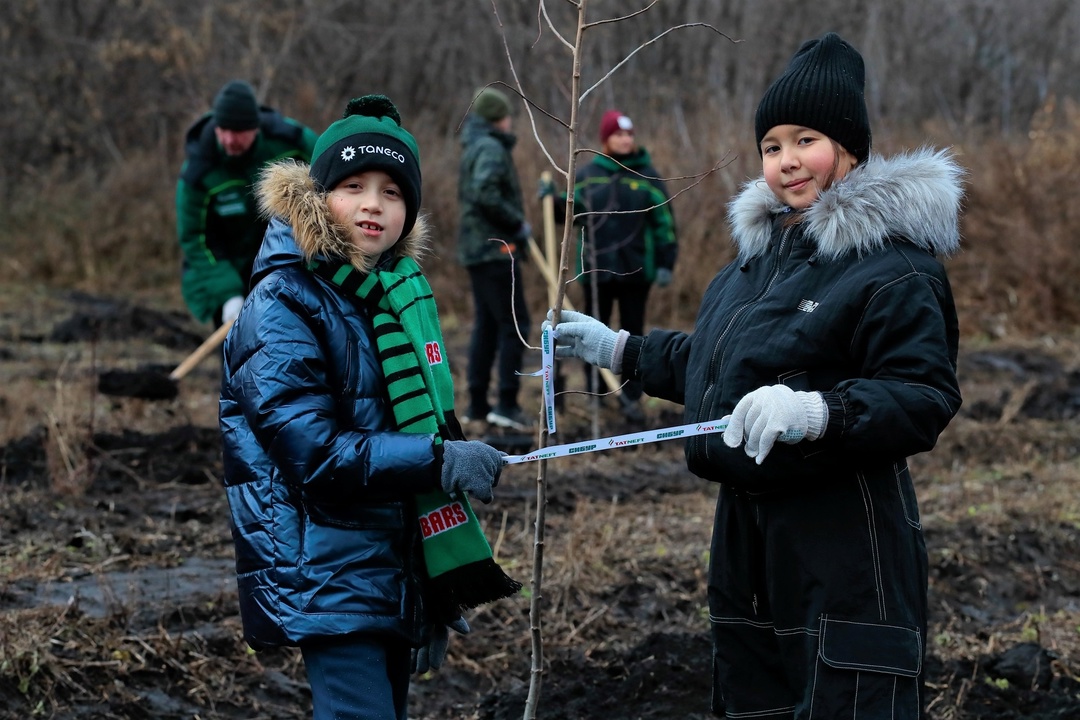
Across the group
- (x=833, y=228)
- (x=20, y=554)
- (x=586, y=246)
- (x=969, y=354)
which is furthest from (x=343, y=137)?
(x=969, y=354)

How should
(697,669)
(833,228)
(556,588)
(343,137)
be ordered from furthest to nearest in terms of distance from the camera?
(556,588), (697,669), (343,137), (833,228)

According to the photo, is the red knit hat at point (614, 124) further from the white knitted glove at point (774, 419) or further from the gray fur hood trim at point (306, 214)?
the white knitted glove at point (774, 419)

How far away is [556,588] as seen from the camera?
17.1 feet

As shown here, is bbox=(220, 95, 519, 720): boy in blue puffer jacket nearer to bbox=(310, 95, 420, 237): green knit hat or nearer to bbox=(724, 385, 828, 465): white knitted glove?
bbox=(310, 95, 420, 237): green knit hat

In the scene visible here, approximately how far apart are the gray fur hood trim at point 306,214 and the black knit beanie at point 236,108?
13.1ft

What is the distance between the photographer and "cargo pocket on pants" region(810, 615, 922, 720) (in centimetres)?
257

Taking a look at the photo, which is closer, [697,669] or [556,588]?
[697,669]

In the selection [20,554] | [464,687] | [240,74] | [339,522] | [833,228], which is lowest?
[464,687]

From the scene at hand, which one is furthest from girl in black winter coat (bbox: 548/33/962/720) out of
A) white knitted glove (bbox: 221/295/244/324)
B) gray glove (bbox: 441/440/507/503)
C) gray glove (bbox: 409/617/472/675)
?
white knitted glove (bbox: 221/295/244/324)

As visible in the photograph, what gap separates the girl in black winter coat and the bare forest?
12.2 inches

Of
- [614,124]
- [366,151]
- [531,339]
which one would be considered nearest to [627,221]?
[614,124]

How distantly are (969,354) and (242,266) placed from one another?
24.7ft

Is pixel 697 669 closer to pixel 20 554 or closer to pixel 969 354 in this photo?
pixel 20 554

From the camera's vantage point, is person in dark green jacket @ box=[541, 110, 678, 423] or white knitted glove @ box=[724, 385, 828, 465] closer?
white knitted glove @ box=[724, 385, 828, 465]
